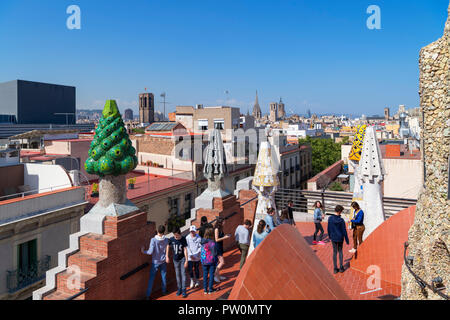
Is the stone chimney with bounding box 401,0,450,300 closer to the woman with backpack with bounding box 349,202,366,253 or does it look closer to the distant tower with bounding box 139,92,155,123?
the woman with backpack with bounding box 349,202,366,253

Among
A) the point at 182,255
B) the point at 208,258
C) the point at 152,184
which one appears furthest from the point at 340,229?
the point at 152,184

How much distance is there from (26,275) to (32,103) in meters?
81.0

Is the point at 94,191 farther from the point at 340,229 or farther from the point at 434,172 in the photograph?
the point at 434,172

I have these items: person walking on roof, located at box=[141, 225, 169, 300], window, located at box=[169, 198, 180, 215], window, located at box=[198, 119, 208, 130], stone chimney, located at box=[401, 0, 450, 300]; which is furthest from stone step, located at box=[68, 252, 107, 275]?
window, located at box=[198, 119, 208, 130]

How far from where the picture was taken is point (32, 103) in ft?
271

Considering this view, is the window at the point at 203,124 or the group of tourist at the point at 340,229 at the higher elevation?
the window at the point at 203,124

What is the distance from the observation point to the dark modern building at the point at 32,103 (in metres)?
79.8

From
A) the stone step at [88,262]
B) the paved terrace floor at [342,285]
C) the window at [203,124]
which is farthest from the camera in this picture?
the window at [203,124]

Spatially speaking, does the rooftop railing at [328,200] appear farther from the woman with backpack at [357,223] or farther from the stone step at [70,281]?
the stone step at [70,281]

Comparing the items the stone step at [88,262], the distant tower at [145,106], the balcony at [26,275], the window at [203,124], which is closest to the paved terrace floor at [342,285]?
the stone step at [88,262]

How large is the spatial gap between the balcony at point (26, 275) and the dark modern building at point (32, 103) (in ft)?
224

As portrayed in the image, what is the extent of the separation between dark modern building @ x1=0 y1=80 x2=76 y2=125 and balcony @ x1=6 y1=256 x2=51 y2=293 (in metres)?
68.3

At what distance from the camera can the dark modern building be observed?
262 ft

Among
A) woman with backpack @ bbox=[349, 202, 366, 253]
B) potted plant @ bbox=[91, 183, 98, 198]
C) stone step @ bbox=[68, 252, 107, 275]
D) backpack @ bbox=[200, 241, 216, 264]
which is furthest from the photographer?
potted plant @ bbox=[91, 183, 98, 198]
